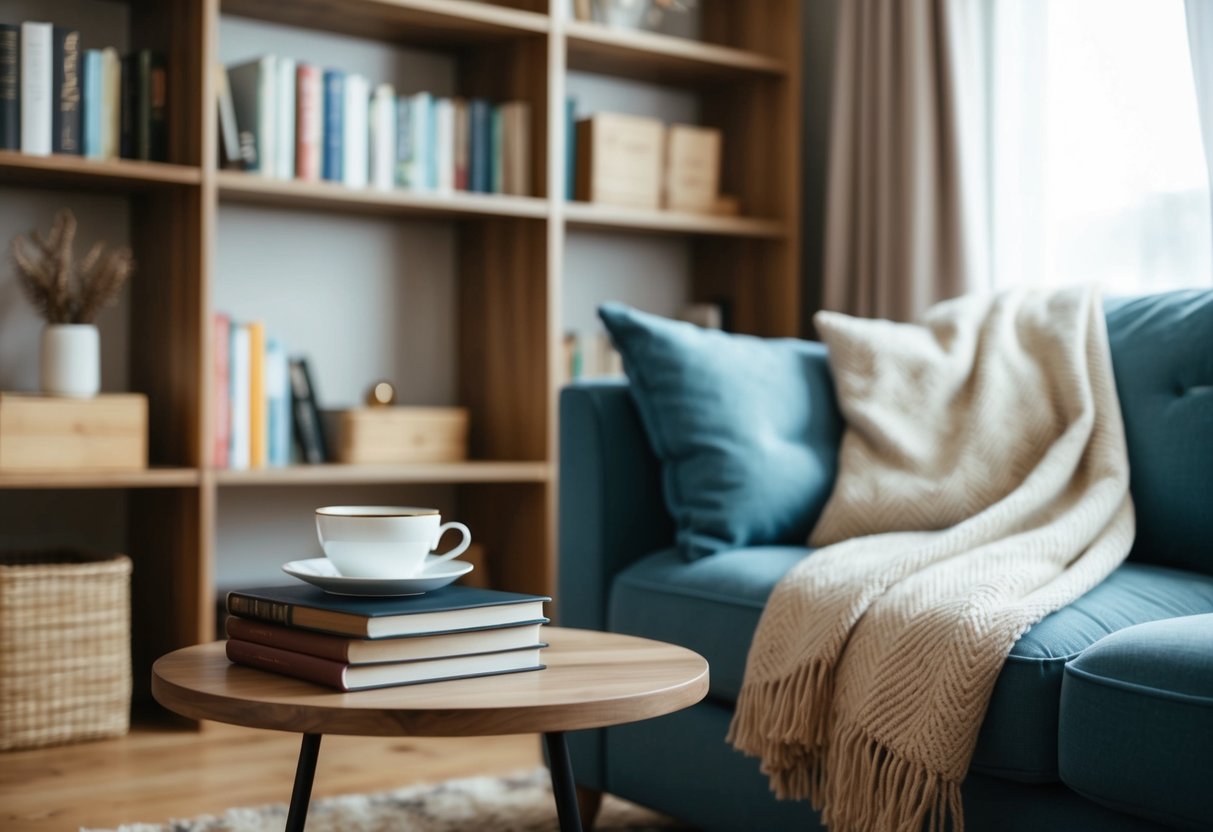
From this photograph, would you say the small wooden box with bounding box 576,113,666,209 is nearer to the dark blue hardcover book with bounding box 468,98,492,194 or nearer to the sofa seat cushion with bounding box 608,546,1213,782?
the dark blue hardcover book with bounding box 468,98,492,194

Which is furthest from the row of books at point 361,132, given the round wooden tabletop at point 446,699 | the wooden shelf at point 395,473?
the round wooden tabletop at point 446,699

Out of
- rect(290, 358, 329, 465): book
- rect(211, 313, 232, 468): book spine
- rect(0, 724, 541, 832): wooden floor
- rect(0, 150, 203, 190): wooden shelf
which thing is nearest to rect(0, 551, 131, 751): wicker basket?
rect(0, 724, 541, 832): wooden floor

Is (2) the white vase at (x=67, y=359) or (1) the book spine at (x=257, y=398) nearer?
(2) the white vase at (x=67, y=359)

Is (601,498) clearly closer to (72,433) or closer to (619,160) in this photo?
(72,433)

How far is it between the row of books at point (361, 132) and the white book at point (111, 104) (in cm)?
19

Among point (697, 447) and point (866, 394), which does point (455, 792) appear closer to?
point (697, 447)

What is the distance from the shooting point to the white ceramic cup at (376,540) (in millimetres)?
1194

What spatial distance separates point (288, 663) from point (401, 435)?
69.5 inches

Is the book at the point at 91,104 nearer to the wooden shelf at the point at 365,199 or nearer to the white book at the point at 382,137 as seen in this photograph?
the wooden shelf at the point at 365,199

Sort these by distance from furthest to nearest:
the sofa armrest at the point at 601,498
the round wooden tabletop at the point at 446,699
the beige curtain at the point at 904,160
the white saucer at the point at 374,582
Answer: the beige curtain at the point at 904,160 → the sofa armrest at the point at 601,498 → the white saucer at the point at 374,582 → the round wooden tabletop at the point at 446,699

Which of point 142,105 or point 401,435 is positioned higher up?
point 142,105

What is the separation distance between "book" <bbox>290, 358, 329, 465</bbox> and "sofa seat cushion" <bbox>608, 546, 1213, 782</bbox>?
101cm

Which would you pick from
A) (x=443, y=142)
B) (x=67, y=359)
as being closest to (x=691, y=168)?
(x=443, y=142)

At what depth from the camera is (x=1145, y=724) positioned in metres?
1.31
